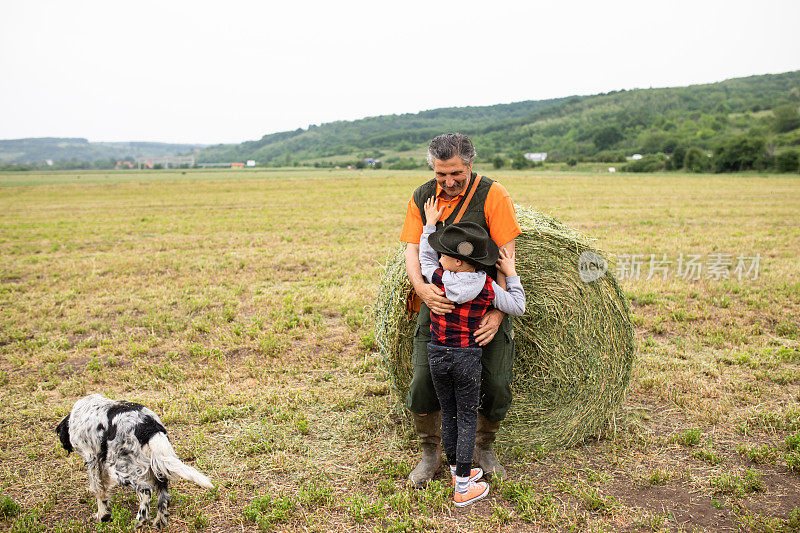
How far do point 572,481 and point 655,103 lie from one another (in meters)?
156

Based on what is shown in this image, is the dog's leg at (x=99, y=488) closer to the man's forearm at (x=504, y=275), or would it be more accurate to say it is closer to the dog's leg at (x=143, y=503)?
the dog's leg at (x=143, y=503)

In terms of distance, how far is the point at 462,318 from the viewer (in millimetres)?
3385

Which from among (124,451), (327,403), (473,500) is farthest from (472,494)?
(124,451)

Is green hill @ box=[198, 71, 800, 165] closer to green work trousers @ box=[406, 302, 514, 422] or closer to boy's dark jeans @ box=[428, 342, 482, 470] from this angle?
green work trousers @ box=[406, 302, 514, 422]

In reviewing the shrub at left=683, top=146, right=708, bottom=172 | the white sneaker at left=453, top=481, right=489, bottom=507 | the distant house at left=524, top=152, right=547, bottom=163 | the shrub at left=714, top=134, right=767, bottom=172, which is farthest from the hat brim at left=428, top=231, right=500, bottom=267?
the distant house at left=524, top=152, right=547, bottom=163

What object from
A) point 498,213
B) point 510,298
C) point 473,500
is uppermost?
point 498,213

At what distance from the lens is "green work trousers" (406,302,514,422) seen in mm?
3691

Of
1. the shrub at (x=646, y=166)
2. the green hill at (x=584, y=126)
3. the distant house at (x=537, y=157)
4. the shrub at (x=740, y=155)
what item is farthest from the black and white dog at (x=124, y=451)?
the distant house at (x=537, y=157)

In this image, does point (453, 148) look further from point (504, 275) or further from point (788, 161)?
point (788, 161)

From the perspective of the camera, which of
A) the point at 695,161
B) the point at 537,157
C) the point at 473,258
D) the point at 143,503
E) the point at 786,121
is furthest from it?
the point at 537,157

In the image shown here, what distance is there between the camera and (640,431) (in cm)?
450

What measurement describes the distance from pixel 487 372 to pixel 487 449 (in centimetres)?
76

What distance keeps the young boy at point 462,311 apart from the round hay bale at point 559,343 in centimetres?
85

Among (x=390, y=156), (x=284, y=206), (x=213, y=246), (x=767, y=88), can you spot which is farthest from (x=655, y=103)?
(x=213, y=246)
